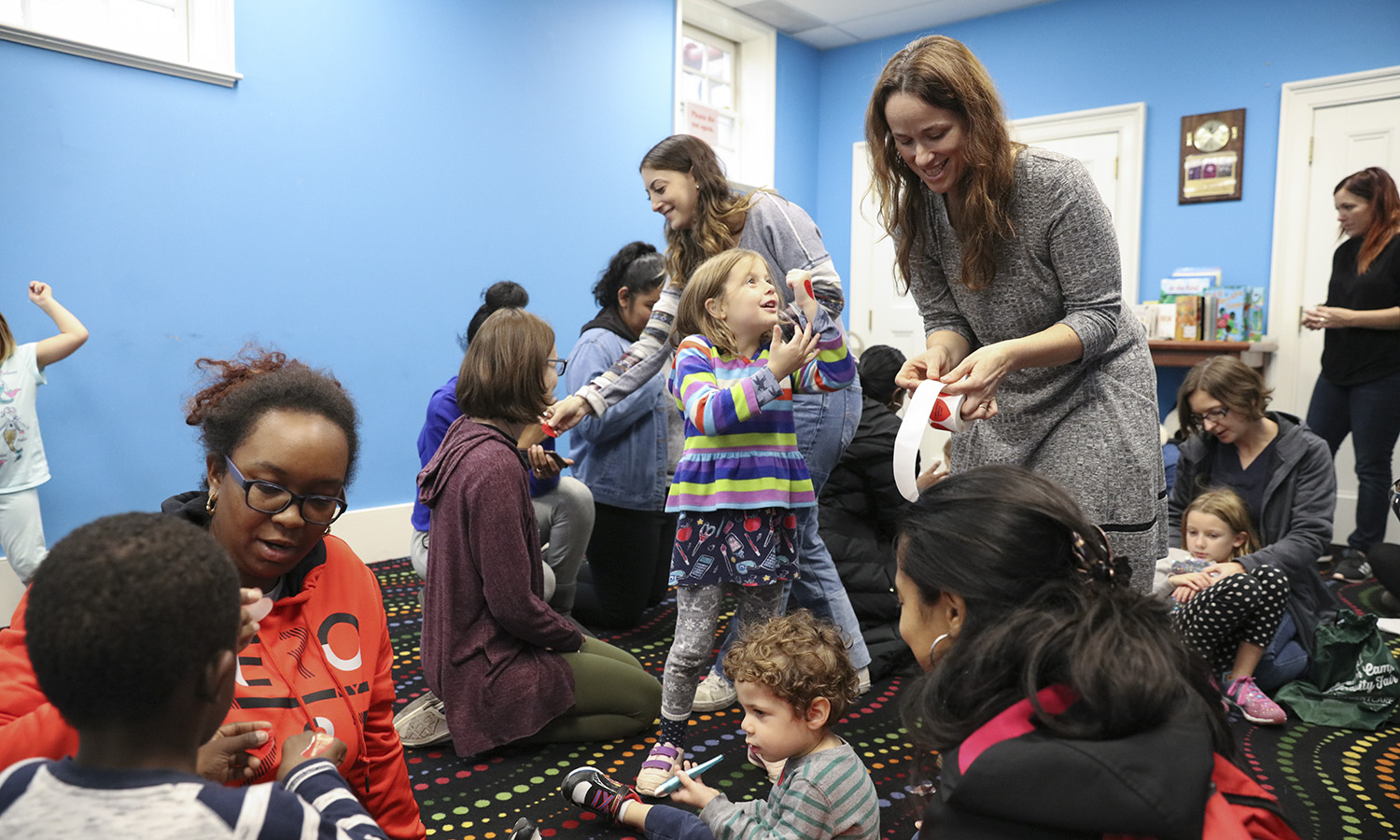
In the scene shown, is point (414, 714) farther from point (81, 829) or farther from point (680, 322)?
point (81, 829)

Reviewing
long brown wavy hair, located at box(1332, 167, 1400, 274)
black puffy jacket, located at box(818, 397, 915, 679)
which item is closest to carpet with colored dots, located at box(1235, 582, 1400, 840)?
black puffy jacket, located at box(818, 397, 915, 679)

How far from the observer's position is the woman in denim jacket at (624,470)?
10.9ft

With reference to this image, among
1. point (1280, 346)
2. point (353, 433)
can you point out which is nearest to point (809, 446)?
point (353, 433)

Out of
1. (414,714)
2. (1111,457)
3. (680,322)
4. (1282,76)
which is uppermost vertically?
(1282,76)

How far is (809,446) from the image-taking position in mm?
2566

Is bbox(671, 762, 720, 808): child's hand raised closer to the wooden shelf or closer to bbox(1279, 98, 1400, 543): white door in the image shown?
the wooden shelf

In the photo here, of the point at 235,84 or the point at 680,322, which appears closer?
the point at 680,322

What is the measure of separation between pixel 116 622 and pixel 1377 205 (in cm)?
496

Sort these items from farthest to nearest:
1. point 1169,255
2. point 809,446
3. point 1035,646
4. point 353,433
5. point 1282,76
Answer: point 1169,255 → point 1282,76 → point 809,446 → point 353,433 → point 1035,646

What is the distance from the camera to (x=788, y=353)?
2006 millimetres

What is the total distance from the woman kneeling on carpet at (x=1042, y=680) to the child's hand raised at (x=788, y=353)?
0.90m

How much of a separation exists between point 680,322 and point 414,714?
3.98ft

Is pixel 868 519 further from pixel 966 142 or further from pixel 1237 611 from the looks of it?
pixel 966 142

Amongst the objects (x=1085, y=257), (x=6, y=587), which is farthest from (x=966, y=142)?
(x=6, y=587)
